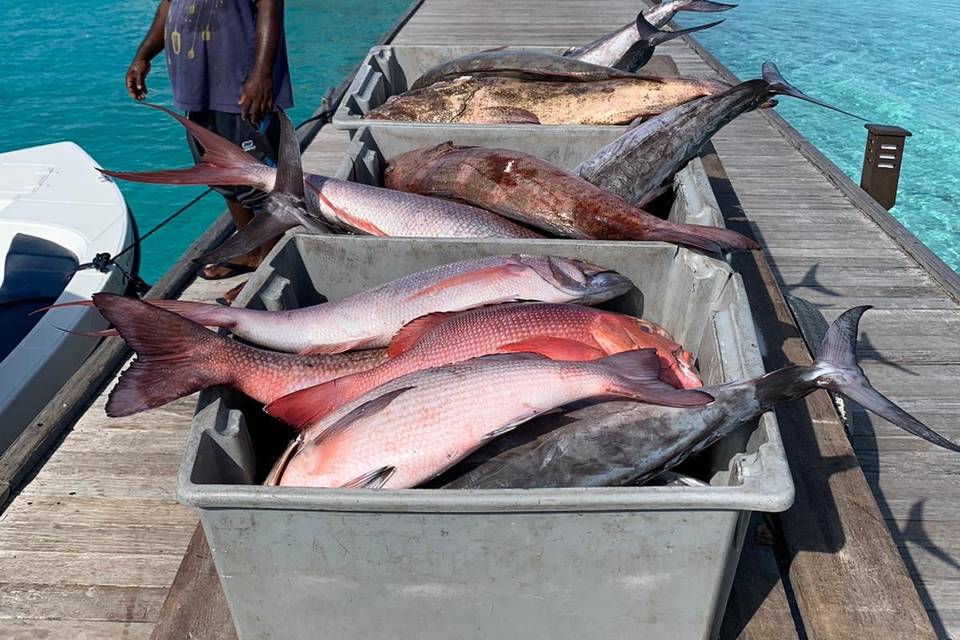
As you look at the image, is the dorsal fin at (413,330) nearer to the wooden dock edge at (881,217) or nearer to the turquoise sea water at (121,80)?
A: the wooden dock edge at (881,217)

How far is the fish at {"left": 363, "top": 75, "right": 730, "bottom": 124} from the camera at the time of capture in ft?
10.7

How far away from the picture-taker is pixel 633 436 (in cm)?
155

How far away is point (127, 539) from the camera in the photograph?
92.7 inches

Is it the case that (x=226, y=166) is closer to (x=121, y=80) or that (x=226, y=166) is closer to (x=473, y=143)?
(x=473, y=143)

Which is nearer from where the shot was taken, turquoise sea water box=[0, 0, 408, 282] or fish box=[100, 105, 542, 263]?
fish box=[100, 105, 542, 263]

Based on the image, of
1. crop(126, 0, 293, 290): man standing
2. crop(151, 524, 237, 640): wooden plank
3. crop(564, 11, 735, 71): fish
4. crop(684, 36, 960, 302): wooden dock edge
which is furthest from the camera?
crop(684, 36, 960, 302): wooden dock edge

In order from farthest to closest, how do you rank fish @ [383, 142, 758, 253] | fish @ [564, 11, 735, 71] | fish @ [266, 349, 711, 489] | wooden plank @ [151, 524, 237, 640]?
fish @ [564, 11, 735, 71] < fish @ [383, 142, 758, 253] < wooden plank @ [151, 524, 237, 640] < fish @ [266, 349, 711, 489]

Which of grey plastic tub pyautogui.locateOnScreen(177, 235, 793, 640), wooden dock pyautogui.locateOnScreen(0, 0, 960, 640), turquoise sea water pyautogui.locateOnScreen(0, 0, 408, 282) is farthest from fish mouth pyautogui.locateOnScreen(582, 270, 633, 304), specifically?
turquoise sea water pyautogui.locateOnScreen(0, 0, 408, 282)

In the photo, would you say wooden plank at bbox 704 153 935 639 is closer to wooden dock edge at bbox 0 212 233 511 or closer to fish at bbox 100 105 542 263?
fish at bbox 100 105 542 263

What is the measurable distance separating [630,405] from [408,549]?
22.0 inches

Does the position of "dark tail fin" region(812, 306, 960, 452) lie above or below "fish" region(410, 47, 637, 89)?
below

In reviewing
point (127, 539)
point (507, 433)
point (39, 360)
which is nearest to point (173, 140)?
point (39, 360)

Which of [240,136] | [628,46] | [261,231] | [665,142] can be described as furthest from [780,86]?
[240,136]

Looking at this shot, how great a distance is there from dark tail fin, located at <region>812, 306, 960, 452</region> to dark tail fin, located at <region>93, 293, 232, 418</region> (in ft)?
4.31
